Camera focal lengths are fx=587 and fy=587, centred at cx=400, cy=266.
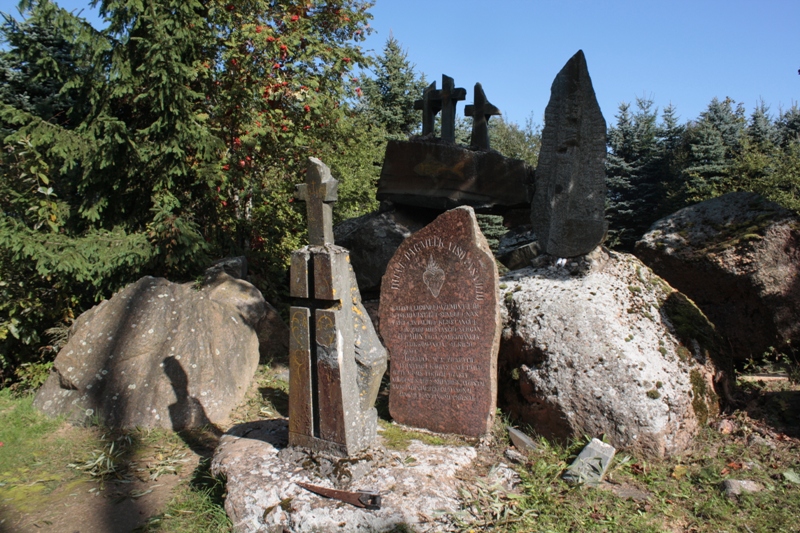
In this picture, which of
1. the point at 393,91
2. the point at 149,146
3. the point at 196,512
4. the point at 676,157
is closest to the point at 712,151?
the point at 676,157

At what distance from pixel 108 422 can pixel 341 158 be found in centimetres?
660

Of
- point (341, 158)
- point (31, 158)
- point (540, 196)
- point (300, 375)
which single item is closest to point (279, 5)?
point (341, 158)

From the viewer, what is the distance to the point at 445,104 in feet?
31.6

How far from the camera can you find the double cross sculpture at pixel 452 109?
9.29 metres

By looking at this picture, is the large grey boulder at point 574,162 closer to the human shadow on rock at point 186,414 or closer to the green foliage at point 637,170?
the human shadow on rock at point 186,414

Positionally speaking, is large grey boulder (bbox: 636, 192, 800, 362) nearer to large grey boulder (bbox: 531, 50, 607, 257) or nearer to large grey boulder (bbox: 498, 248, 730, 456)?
large grey boulder (bbox: 498, 248, 730, 456)

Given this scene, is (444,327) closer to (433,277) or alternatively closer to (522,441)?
(433,277)

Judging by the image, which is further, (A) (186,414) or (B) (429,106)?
(B) (429,106)

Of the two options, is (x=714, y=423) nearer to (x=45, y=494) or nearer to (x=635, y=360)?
(x=635, y=360)

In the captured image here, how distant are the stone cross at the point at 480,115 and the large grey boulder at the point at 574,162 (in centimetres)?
282

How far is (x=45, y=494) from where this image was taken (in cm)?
450

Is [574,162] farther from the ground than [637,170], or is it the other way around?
[637,170]

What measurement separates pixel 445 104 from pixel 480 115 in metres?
0.64

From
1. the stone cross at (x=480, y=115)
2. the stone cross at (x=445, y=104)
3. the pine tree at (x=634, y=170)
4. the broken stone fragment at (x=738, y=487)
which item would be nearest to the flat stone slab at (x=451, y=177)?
the stone cross at (x=480, y=115)
